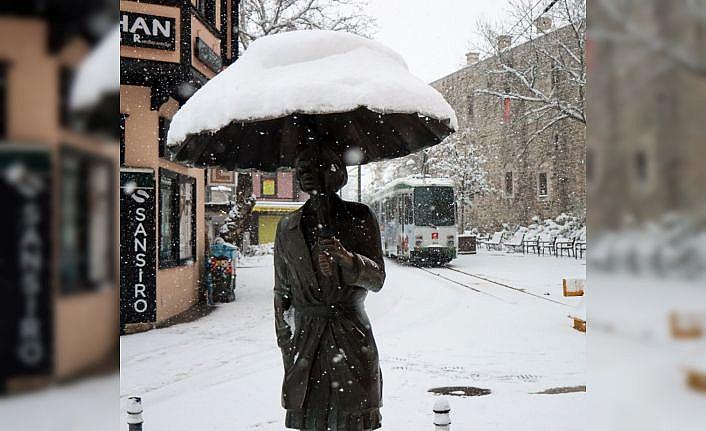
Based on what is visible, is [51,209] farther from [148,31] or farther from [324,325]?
[148,31]

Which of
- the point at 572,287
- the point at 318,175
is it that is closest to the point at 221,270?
the point at 572,287

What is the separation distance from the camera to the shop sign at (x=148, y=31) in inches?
392

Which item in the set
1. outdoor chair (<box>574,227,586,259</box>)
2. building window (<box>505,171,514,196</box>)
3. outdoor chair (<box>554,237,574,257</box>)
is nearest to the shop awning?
building window (<box>505,171,514,196</box>)

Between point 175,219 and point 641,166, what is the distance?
11.6 meters

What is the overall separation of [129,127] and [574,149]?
2844 centimetres

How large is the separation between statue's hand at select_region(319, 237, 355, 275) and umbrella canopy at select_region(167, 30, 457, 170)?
1.95 feet

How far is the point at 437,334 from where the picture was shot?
36.1ft

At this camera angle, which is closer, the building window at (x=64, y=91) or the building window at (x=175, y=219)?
the building window at (x=64, y=91)

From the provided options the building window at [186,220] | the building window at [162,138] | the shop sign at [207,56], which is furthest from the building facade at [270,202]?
the building window at [162,138]

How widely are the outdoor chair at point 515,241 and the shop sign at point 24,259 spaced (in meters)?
33.6

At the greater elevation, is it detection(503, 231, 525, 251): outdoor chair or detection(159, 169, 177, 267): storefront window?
detection(159, 169, 177, 267): storefront window

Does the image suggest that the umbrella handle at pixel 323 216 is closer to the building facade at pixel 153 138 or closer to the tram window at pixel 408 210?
the building facade at pixel 153 138

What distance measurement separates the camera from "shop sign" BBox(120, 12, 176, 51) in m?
9.95

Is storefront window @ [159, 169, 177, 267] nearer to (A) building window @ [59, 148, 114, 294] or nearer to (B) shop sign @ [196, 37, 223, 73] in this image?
(B) shop sign @ [196, 37, 223, 73]
